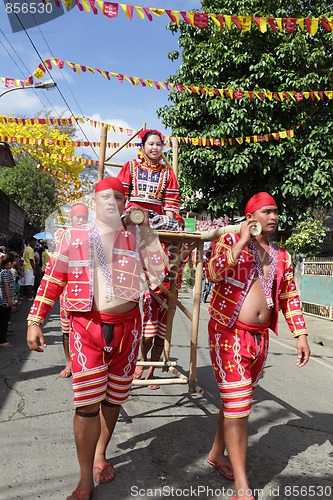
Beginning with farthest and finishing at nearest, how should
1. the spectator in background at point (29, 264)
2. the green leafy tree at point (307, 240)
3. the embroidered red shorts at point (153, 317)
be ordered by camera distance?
the green leafy tree at point (307, 240) < the spectator in background at point (29, 264) < the embroidered red shorts at point (153, 317)

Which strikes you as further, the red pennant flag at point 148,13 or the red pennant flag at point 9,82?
the red pennant flag at point 9,82

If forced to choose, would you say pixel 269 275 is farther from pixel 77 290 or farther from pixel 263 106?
pixel 263 106

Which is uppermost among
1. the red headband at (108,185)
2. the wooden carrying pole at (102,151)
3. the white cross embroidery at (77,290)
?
the wooden carrying pole at (102,151)

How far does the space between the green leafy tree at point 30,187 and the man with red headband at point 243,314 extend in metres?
32.2

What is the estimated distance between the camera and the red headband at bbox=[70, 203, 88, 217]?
10.1 ft

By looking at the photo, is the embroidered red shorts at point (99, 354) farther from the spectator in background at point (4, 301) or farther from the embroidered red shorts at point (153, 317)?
the spectator in background at point (4, 301)

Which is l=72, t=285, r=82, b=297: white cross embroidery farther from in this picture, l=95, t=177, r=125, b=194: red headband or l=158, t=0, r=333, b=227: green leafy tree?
l=158, t=0, r=333, b=227: green leafy tree

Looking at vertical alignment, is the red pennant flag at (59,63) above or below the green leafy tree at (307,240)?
above

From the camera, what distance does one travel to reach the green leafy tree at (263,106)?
1105cm

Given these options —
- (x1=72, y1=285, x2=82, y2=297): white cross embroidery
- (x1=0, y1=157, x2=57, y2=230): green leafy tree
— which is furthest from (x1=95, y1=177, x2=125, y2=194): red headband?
(x1=0, y1=157, x2=57, y2=230): green leafy tree

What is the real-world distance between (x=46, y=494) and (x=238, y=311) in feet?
5.11

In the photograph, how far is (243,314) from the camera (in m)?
2.88

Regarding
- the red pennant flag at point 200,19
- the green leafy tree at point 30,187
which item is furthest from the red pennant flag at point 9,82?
the green leafy tree at point 30,187

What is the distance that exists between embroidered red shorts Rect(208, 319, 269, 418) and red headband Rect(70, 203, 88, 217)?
1131mm
